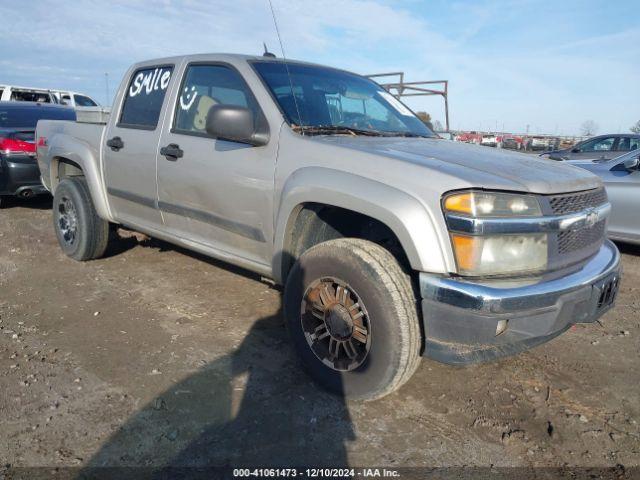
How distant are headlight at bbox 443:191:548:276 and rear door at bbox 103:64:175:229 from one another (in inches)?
98.6

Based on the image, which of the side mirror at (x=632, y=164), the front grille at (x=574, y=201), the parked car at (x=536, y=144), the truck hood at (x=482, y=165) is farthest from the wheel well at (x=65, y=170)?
the parked car at (x=536, y=144)

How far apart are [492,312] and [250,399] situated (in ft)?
4.41

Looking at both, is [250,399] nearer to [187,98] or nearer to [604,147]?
[187,98]

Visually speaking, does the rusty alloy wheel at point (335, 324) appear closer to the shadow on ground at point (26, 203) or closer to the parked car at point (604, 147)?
the shadow on ground at point (26, 203)

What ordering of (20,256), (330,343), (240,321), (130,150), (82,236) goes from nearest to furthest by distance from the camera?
1. (330,343)
2. (240,321)
3. (130,150)
4. (82,236)
5. (20,256)

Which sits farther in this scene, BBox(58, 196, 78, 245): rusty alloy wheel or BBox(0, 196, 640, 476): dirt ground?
BBox(58, 196, 78, 245): rusty alloy wheel

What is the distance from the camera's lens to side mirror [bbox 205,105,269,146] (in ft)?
9.29

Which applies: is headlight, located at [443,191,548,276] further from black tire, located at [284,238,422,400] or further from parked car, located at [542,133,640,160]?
parked car, located at [542,133,640,160]

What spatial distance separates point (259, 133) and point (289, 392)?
4.99 feet

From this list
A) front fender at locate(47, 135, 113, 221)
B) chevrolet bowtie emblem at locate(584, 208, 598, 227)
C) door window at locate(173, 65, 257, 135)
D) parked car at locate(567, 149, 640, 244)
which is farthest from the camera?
parked car at locate(567, 149, 640, 244)

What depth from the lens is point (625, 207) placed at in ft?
17.7

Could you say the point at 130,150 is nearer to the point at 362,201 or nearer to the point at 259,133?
the point at 259,133

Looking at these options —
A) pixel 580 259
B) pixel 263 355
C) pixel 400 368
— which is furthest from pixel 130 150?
pixel 580 259

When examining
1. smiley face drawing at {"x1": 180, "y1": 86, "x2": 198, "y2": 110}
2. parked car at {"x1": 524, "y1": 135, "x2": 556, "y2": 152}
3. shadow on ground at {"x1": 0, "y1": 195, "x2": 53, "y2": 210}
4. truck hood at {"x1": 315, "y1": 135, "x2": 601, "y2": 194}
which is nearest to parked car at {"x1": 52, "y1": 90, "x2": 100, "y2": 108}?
shadow on ground at {"x1": 0, "y1": 195, "x2": 53, "y2": 210}
